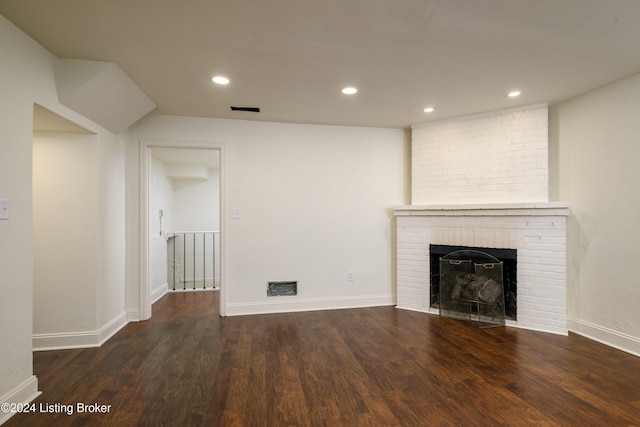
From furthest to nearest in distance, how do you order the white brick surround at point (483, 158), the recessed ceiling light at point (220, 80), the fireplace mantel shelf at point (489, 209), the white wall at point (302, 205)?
the white wall at point (302, 205) → the white brick surround at point (483, 158) → the fireplace mantel shelf at point (489, 209) → the recessed ceiling light at point (220, 80)

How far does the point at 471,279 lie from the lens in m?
3.56

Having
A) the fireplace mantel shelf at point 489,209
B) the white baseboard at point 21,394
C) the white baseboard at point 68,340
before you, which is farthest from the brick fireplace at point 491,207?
the white baseboard at point 21,394

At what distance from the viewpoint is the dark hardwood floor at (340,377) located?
1.82 m

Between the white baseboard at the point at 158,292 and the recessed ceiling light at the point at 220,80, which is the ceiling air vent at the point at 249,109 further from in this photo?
the white baseboard at the point at 158,292

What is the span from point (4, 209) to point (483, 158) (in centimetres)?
428

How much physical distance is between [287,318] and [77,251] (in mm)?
2179

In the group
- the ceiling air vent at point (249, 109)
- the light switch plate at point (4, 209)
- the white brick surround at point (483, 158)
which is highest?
the ceiling air vent at point (249, 109)

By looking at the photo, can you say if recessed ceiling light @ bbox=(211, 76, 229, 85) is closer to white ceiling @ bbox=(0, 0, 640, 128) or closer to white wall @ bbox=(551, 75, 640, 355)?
white ceiling @ bbox=(0, 0, 640, 128)

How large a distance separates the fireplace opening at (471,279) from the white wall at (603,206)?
56 centimetres

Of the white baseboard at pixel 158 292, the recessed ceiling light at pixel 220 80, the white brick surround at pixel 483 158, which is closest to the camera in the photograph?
the recessed ceiling light at pixel 220 80

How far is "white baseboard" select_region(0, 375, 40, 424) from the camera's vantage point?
181cm

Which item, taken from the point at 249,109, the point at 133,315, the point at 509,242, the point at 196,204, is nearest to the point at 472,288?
the point at 509,242

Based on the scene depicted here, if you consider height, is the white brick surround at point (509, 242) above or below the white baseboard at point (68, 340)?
above

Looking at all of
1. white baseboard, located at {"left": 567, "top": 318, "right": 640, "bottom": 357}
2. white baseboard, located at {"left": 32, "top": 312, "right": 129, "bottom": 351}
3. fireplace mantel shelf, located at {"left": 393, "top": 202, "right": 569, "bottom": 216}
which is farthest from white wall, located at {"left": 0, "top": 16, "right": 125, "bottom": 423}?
white baseboard, located at {"left": 567, "top": 318, "right": 640, "bottom": 357}
